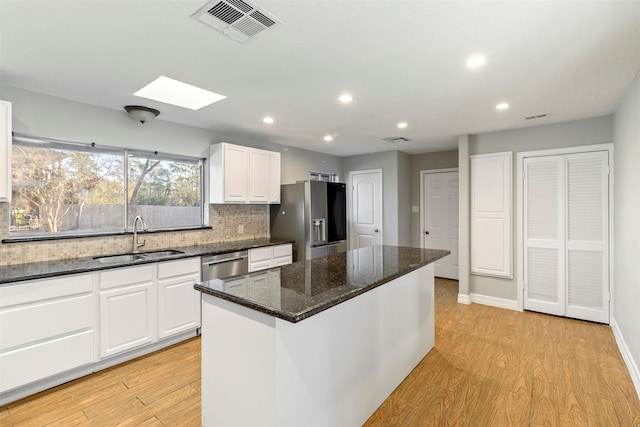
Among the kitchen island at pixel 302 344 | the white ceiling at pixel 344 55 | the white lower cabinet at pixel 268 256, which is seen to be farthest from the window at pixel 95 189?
the kitchen island at pixel 302 344

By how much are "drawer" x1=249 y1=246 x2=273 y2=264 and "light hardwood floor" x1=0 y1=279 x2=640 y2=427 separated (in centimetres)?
113

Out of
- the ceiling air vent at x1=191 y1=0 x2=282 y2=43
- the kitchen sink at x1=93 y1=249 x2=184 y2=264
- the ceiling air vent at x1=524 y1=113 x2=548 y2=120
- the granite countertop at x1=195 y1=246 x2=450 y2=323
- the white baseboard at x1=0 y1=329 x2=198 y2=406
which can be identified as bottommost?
the white baseboard at x1=0 y1=329 x2=198 y2=406

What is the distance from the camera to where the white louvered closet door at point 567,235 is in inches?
141

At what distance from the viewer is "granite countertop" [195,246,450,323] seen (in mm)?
1438

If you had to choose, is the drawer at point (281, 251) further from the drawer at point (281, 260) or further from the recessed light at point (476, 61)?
the recessed light at point (476, 61)

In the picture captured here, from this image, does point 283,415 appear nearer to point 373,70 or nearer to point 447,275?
point 373,70

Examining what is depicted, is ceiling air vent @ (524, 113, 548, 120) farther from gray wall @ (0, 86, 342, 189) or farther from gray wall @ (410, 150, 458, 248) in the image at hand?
gray wall @ (0, 86, 342, 189)

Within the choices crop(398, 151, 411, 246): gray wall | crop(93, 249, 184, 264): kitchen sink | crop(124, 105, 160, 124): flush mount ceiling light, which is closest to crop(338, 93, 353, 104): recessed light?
crop(124, 105, 160, 124): flush mount ceiling light

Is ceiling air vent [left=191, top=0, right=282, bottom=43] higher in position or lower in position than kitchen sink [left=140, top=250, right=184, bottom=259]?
higher

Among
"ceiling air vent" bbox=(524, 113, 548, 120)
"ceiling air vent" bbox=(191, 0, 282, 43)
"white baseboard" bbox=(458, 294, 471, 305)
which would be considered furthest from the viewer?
"white baseboard" bbox=(458, 294, 471, 305)

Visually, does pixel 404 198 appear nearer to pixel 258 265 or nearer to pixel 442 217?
pixel 442 217

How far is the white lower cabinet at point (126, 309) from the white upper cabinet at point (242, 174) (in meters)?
1.34

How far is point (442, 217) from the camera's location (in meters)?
5.86

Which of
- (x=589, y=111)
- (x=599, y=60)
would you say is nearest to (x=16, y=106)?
(x=599, y=60)
